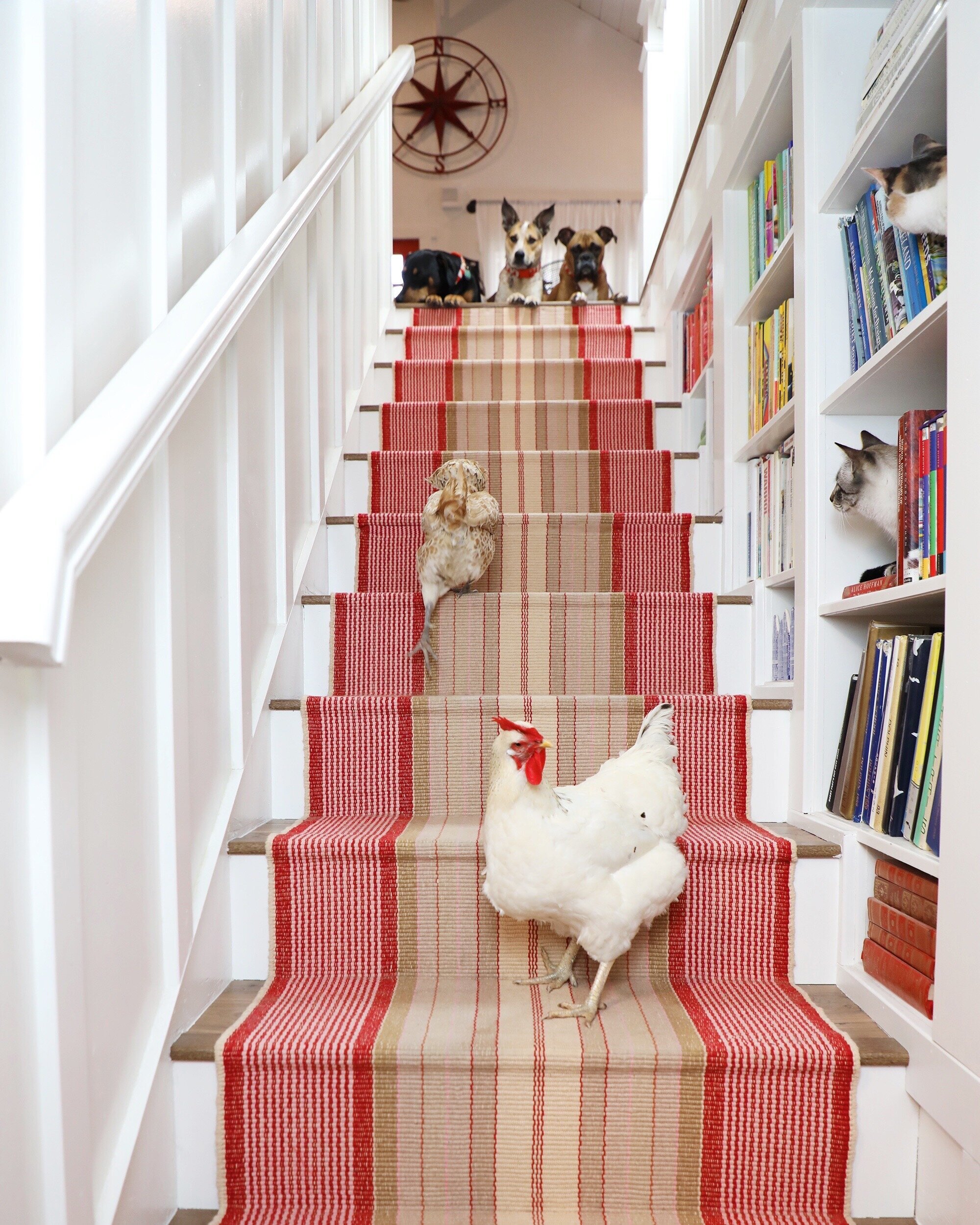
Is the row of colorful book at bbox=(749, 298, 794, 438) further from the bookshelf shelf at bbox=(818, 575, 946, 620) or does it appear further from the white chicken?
the white chicken

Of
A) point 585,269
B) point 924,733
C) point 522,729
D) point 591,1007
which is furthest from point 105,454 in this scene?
point 585,269

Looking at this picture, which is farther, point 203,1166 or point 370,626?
point 370,626

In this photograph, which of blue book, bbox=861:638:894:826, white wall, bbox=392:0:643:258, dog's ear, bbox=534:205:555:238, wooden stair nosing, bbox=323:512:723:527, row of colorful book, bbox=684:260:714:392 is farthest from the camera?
white wall, bbox=392:0:643:258

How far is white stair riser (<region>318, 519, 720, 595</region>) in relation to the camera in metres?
2.36

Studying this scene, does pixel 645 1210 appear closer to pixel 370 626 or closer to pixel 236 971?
pixel 236 971

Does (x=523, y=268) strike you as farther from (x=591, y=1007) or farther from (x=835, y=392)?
(x=591, y=1007)

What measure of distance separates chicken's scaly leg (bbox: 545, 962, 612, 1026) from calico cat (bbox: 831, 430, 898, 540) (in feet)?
2.75

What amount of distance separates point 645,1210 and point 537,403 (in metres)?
2.15

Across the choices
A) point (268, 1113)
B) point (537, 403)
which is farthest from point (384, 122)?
point (268, 1113)

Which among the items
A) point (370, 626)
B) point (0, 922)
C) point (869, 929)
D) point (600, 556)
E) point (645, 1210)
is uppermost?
point (600, 556)

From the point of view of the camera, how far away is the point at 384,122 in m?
3.18

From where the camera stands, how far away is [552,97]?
631 cm

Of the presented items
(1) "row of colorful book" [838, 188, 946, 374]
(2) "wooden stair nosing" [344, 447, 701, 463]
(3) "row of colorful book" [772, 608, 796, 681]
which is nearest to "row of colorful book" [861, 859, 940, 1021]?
(3) "row of colorful book" [772, 608, 796, 681]

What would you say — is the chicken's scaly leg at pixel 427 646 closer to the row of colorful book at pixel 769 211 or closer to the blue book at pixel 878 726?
the blue book at pixel 878 726
